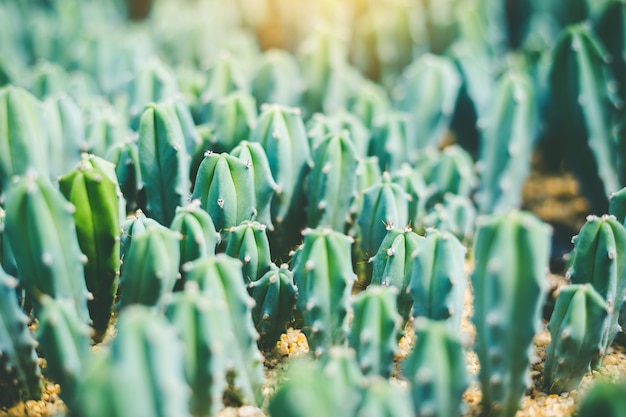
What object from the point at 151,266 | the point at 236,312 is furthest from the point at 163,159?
the point at 236,312

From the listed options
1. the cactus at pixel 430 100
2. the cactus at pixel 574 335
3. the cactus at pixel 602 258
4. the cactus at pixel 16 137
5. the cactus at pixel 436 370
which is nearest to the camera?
the cactus at pixel 436 370

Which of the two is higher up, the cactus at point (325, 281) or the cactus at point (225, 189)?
the cactus at point (225, 189)

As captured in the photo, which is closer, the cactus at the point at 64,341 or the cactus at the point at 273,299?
the cactus at the point at 64,341

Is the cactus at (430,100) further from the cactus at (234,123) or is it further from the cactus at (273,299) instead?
the cactus at (273,299)

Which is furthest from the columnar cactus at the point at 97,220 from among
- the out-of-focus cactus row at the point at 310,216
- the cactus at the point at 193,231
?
the cactus at the point at 193,231

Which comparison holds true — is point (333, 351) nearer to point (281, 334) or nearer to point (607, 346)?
point (281, 334)

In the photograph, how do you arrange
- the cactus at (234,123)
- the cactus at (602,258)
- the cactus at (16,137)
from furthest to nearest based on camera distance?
the cactus at (234,123) → the cactus at (16,137) → the cactus at (602,258)

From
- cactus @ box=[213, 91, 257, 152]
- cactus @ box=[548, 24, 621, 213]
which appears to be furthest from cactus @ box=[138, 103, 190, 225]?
cactus @ box=[548, 24, 621, 213]

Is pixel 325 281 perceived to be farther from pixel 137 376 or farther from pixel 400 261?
pixel 137 376
